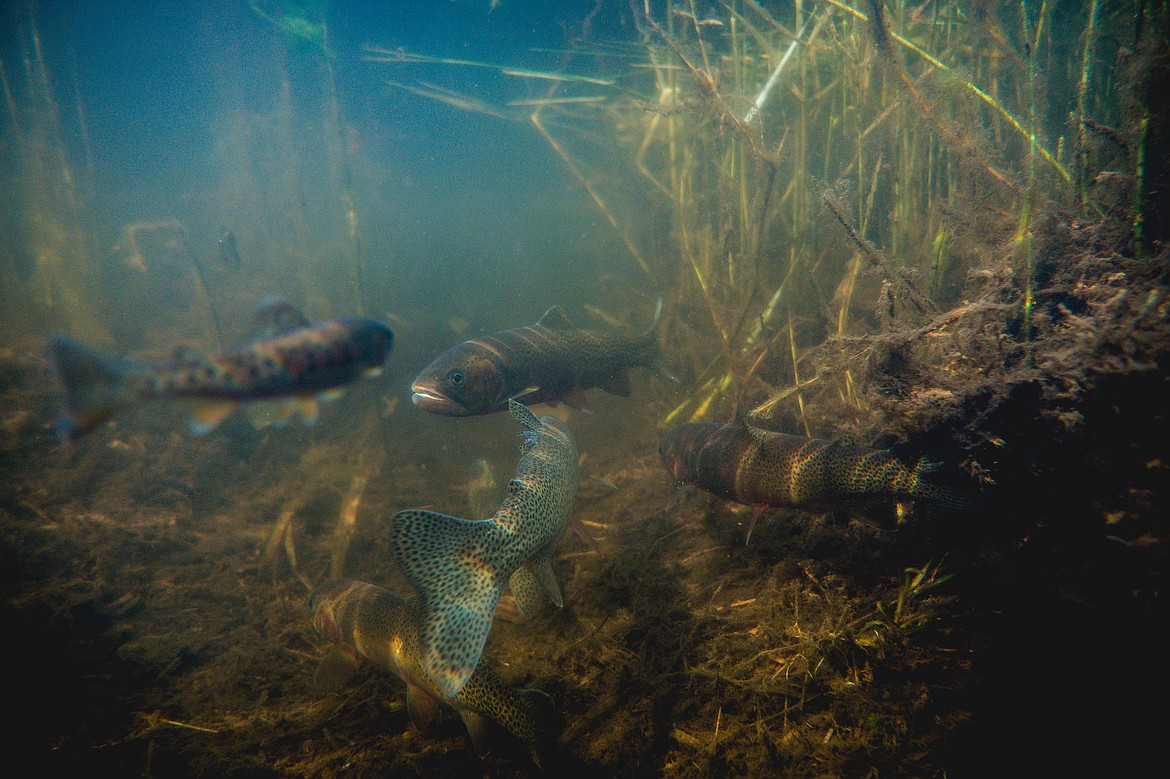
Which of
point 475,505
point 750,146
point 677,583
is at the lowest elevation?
point 475,505

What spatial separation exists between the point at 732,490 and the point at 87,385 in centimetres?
421

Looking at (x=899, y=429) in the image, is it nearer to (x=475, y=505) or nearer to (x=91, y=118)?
(x=475, y=505)

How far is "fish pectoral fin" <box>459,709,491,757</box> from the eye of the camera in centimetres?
291

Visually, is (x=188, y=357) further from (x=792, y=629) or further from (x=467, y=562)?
(x=792, y=629)

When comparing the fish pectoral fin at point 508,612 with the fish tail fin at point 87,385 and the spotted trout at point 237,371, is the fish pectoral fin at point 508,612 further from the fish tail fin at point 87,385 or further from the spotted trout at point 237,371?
the fish tail fin at point 87,385

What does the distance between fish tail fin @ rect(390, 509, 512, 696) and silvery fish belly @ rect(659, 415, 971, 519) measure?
2.21m

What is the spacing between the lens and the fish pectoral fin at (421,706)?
10.5 ft

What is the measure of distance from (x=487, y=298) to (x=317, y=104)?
2487 centimetres

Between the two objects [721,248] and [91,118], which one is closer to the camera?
[721,248]

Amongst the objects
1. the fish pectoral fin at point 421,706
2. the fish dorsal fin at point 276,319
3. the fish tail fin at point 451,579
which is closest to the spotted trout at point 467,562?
the fish tail fin at point 451,579

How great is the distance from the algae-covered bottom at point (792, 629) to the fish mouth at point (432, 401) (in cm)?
218

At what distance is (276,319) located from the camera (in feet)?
7.13

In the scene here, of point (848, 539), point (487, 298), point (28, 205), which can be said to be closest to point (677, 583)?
point (848, 539)

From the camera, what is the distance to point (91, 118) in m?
39.0
